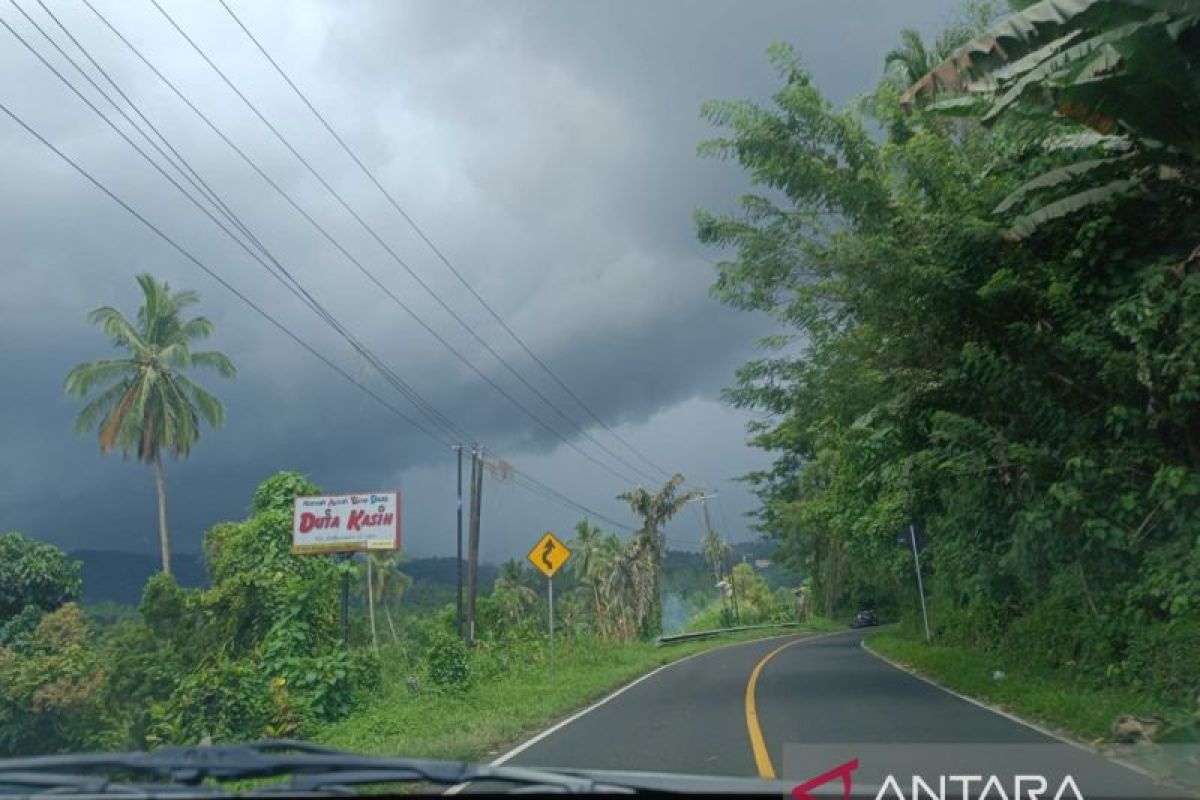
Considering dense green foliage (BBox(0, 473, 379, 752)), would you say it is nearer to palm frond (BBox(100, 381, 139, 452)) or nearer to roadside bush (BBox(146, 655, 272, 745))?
roadside bush (BBox(146, 655, 272, 745))

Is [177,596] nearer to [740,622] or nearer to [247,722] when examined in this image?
[247,722]

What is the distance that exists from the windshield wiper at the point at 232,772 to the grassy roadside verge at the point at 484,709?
7.73 meters

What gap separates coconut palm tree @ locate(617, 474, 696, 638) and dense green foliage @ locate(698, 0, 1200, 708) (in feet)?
115

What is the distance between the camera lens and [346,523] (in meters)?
29.8

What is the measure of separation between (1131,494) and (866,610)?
5462 centimetres

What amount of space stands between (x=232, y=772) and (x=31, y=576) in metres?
31.1

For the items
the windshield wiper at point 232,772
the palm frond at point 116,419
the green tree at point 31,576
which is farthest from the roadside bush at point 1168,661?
the palm frond at point 116,419

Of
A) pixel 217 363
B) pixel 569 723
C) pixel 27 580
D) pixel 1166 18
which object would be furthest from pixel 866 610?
pixel 1166 18

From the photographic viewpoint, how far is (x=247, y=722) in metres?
20.6

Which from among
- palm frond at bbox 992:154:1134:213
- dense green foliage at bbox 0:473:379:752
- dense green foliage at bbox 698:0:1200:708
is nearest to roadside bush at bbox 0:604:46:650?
dense green foliage at bbox 0:473:379:752

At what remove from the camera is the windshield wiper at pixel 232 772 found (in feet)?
14.2

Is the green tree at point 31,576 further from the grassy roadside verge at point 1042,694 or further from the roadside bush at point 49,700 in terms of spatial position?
the grassy roadside verge at point 1042,694

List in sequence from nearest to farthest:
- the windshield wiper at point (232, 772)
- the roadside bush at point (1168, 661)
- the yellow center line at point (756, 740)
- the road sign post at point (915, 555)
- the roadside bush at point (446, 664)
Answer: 1. the windshield wiper at point (232, 772)
2. the yellow center line at point (756, 740)
3. the roadside bush at point (1168, 661)
4. the roadside bush at point (446, 664)
5. the road sign post at point (915, 555)

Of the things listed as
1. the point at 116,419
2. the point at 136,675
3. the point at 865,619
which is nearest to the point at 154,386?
the point at 116,419
